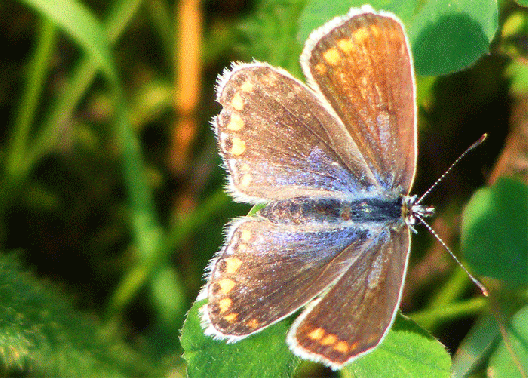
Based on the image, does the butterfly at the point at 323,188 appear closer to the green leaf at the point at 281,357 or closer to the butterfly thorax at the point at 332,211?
the butterfly thorax at the point at 332,211

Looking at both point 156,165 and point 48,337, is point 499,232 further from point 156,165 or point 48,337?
point 156,165

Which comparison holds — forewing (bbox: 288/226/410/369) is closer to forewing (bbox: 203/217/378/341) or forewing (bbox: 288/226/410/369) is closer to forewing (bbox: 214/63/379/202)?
forewing (bbox: 203/217/378/341)

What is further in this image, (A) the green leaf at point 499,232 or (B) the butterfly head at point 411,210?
(A) the green leaf at point 499,232


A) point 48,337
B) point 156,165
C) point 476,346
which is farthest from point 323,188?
point 156,165

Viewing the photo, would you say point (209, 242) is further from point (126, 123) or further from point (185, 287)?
point (126, 123)

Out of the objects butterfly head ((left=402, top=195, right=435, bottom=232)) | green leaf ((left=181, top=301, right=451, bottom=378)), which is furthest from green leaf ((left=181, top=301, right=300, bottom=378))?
butterfly head ((left=402, top=195, right=435, bottom=232))

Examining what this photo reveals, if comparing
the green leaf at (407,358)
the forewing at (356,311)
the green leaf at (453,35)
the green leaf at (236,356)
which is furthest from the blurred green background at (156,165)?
the green leaf at (236,356)
